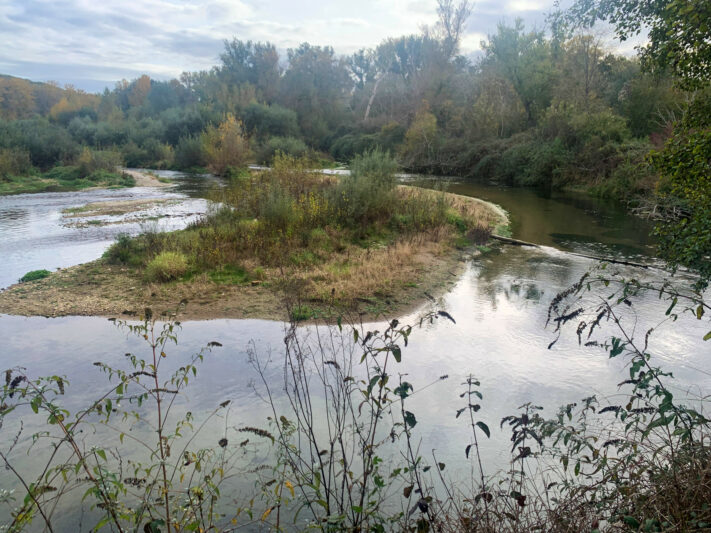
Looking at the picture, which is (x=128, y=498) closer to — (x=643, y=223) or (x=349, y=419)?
(x=349, y=419)

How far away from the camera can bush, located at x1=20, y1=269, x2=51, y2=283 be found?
9492 mm

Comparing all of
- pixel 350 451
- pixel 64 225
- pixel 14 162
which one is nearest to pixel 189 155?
pixel 14 162

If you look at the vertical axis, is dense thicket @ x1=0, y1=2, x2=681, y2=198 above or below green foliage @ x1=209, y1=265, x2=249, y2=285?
above

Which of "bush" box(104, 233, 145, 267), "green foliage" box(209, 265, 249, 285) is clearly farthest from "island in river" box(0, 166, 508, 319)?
"bush" box(104, 233, 145, 267)

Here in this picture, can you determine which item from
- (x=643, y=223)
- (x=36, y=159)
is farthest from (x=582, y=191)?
(x=36, y=159)

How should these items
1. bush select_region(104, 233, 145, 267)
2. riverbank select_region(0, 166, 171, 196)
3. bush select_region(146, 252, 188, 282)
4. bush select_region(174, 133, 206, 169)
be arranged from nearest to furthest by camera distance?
bush select_region(146, 252, 188, 282)
bush select_region(104, 233, 145, 267)
riverbank select_region(0, 166, 171, 196)
bush select_region(174, 133, 206, 169)

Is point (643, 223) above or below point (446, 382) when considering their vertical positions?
above

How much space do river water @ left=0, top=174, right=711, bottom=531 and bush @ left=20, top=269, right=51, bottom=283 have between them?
491 millimetres

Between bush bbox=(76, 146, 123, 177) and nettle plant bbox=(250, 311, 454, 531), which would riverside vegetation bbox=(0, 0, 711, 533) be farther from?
bush bbox=(76, 146, 123, 177)

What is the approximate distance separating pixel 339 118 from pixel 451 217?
150 feet

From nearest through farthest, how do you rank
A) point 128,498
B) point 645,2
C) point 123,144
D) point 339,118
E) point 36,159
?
point 128,498, point 645,2, point 36,159, point 123,144, point 339,118

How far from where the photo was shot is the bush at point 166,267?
9219mm

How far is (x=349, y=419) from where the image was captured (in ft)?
16.0

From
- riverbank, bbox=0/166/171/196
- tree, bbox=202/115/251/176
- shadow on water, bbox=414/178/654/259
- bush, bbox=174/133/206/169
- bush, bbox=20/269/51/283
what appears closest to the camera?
bush, bbox=20/269/51/283
